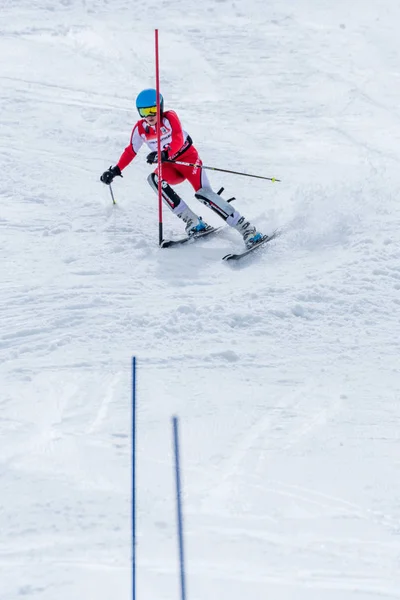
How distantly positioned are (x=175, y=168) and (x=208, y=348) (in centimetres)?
267

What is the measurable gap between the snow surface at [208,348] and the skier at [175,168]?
0.96 feet

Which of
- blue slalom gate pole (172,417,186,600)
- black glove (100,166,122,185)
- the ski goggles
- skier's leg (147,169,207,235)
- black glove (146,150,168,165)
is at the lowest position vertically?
blue slalom gate pole (172,417,186,600)

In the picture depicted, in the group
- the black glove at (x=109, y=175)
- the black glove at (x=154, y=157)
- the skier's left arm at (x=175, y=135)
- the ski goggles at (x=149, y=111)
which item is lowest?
the black glove at (x=109, y=175)

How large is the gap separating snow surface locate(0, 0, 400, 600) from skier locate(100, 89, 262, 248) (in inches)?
11.6

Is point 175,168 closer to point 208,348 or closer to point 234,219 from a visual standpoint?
point 234,219

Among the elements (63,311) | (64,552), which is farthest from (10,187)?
(64,552)

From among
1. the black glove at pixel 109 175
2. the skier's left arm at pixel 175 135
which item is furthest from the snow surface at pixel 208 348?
the skier's left arm at pixel 175 135

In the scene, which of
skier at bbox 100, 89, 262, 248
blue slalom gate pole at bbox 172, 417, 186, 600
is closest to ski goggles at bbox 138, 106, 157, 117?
skier at bbox 100, 89, 262, 248

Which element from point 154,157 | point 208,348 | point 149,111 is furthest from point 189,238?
point 208,348

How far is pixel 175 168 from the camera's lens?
800cm

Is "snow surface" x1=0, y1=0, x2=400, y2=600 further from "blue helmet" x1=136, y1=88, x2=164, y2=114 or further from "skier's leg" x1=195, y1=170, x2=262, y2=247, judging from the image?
"blue helmet" x1=136, y1=88, x2=164, y2=114

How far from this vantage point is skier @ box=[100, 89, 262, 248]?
25.1 feet

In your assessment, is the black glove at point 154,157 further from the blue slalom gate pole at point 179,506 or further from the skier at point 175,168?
the blue slalom gate pole at point 179,506

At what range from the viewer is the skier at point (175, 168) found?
25.1 ft
